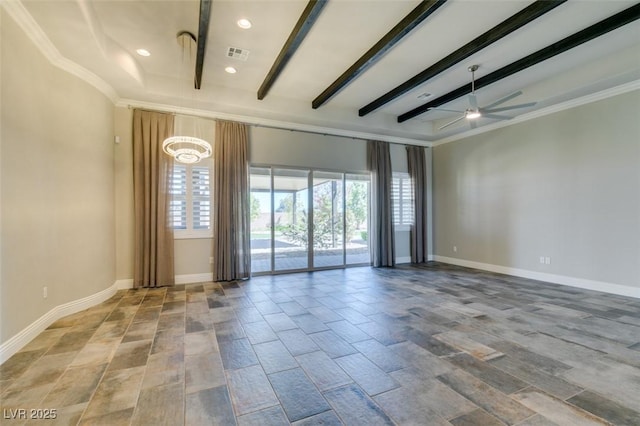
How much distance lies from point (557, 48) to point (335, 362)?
16.5ft

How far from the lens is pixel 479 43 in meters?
3.82

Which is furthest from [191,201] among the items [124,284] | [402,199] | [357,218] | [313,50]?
[402,199]

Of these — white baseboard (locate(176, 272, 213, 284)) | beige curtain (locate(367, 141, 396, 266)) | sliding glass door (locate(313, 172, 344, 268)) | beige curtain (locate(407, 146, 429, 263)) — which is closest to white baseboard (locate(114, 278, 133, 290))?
white baseboard (locate(176, 272, 213, 284))

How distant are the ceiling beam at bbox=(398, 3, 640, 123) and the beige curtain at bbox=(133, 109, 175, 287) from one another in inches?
222

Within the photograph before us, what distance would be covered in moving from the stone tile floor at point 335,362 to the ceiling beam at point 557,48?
361 centimetres

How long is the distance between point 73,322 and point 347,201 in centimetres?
540

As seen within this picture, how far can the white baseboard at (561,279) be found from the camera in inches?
181

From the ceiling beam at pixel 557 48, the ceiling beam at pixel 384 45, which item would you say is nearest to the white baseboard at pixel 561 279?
the ceiling beam at pixel 557 48

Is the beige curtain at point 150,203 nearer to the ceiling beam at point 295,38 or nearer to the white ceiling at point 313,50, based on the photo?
the white ceiling at point 313,50

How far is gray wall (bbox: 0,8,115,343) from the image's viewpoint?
276cm

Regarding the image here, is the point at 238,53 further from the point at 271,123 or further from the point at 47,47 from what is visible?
the point at 47,47

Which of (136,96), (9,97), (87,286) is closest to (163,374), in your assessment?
(87,286)

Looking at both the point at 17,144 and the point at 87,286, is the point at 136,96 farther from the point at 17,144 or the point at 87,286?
the point at 87,286

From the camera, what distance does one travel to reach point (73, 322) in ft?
11.6
